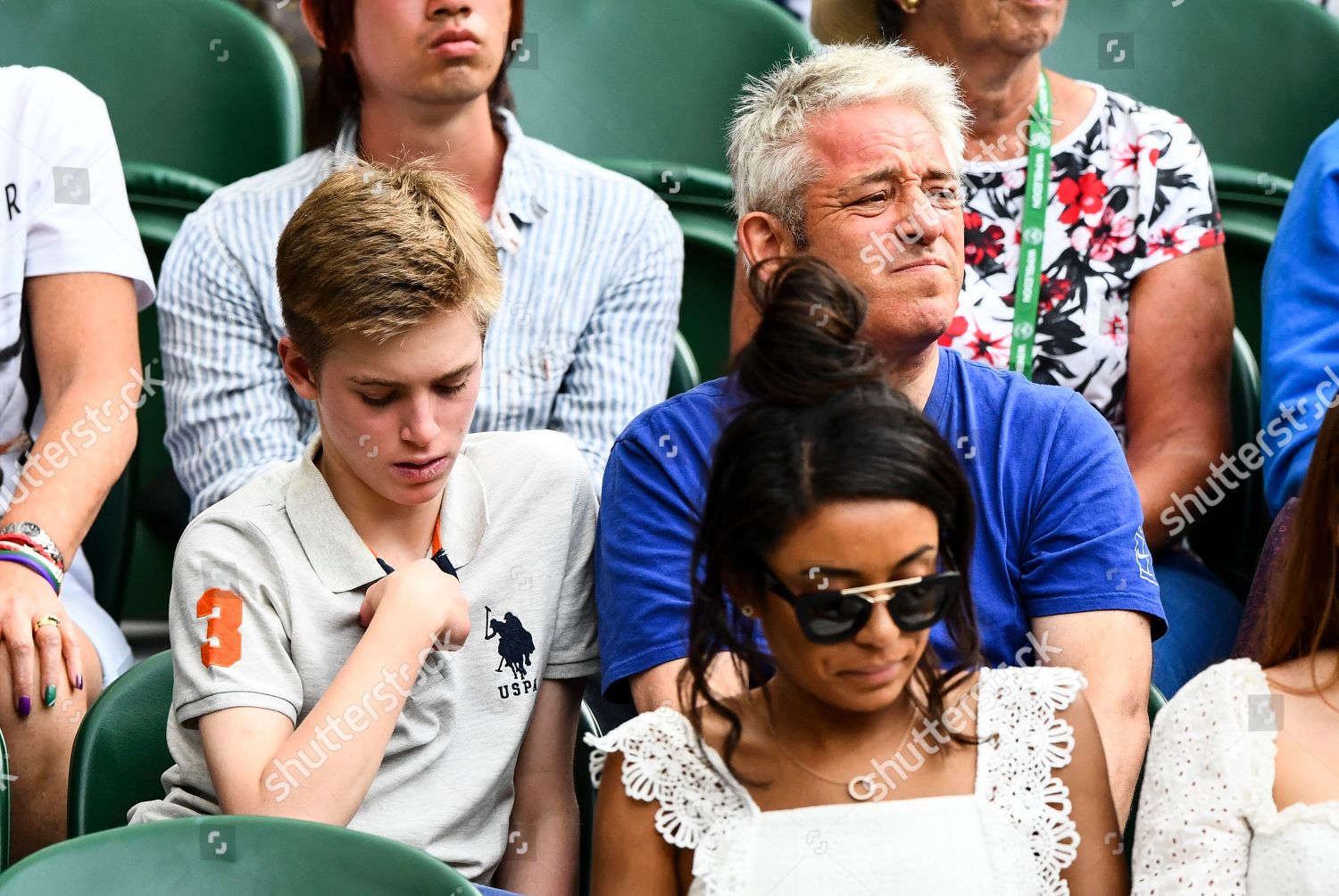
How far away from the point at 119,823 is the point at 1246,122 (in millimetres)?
2201

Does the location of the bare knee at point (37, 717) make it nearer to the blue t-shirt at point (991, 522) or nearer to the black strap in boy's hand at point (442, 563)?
the black strap in boy's hand at point (442, 563)

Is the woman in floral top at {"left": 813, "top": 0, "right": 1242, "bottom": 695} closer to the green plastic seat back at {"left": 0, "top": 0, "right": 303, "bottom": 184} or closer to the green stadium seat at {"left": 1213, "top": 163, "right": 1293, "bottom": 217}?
the green stadium seat at {"left": 1213, "top": 163, "right": 1293, "bottom": 217}

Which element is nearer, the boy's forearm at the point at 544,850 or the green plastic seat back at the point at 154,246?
the boy's forearm at the point at 544,850

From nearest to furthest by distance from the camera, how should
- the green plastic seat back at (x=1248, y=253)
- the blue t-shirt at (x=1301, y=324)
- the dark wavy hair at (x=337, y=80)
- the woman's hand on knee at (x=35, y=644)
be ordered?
the woman's hand on knee at (x=35, y=644)
the blue t-shirt at (x=1301, y=324)
the dark wavy hair at (x=337, y=80)
the green plastic seat back at (x=1248, y=253)

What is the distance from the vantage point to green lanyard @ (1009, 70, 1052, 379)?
87.9 inches

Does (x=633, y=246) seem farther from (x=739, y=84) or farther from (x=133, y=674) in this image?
(x=133, y=674)

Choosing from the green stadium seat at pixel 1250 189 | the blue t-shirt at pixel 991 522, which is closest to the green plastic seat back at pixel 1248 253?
the green stadium seat at pixel 1250 189

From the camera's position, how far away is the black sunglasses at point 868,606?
123cm

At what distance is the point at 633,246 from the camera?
2285 millimetres

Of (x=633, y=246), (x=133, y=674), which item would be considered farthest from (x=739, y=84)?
(x=133, y=674)

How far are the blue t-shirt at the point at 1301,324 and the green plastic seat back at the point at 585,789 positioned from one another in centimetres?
93

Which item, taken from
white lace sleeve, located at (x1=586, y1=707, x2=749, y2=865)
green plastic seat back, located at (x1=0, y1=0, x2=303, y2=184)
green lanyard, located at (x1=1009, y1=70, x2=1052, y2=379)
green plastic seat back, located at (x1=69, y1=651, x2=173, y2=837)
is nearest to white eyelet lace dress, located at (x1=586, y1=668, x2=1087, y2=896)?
white lace sleeve, located at (x1=586, y1=707, x2=749, y2=865)

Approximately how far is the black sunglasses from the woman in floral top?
0.99 metres

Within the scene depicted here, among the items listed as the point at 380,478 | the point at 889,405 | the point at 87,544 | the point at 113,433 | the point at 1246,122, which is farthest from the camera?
the point at 1246,122
